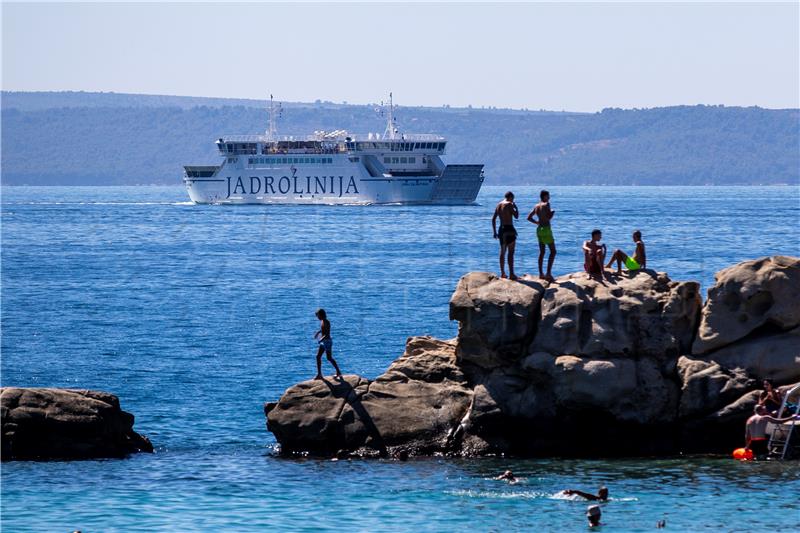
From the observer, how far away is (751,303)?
26.0m

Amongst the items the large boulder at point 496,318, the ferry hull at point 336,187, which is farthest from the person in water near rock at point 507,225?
the ferry hull at point 336,187

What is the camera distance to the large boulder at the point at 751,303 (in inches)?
1014

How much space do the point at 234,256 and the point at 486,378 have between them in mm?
59083

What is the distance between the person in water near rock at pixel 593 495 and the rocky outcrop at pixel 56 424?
9.20 m

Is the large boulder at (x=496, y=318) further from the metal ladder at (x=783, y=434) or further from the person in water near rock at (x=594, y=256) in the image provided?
the metal ladder at (x=783, y=434)

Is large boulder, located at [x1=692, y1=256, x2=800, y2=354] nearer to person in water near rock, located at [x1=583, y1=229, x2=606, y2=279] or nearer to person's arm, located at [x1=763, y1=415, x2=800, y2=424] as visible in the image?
person's arm, located at [x1=763, y1=415, x2=800, y2=424]

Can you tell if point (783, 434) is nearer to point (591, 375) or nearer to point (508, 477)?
point (591, 375)

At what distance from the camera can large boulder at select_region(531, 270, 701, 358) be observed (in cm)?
2570

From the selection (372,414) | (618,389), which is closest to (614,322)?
(618,389)

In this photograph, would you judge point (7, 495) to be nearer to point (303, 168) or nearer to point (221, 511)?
point (221, 511)

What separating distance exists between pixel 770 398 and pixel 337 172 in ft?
391

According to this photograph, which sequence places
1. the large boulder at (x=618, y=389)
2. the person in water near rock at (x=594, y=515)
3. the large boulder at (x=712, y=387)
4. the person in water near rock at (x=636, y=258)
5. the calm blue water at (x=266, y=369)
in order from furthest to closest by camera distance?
the person in water near rock at (x=636, y=258) → the large boulder at (x=712, y=387) → the large boulder at (x=618, y=389) → the calm blue water at (x=266, y=369) → the person in water near rock at (x=594, y=515)

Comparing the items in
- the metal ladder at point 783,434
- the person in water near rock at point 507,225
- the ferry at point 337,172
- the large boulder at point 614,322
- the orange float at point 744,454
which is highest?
the ferry at point 337,172

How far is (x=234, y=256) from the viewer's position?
84250 mm
